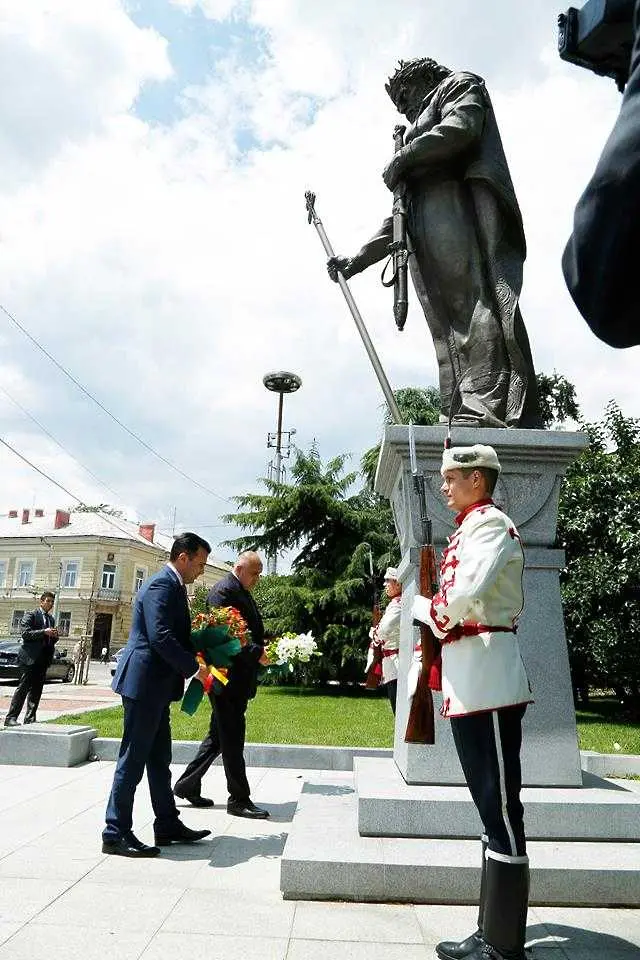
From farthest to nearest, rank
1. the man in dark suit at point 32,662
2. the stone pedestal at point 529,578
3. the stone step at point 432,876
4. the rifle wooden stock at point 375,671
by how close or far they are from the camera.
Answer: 1. the man in dark suit at point 32,662
2. the rifle wooden stock at point 375,671
3. the stone pedestal at point 529,578
4. the stone step at point 432,876

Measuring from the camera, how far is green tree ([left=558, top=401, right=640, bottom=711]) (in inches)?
590

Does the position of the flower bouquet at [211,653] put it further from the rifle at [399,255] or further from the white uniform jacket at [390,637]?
the white uniform jacket at [390,637]

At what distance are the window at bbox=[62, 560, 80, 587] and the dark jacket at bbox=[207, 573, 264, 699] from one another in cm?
5922

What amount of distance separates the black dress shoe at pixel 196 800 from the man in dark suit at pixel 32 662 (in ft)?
17.7

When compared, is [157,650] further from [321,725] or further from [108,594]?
[108,594]

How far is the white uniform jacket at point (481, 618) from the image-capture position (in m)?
2.85

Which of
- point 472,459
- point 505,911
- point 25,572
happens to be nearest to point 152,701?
point 505,911

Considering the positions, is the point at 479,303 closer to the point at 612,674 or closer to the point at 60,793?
the point at 60,793

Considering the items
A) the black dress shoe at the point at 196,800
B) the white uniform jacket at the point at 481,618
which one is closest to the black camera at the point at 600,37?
the white uniform jacket at the point at 481,618

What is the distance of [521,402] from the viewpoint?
5.04m

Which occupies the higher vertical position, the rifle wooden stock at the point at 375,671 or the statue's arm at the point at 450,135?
the statue's arm at the point at 450,135

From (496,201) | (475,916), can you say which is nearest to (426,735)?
(475,916)

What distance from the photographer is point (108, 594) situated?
6159 centimetres

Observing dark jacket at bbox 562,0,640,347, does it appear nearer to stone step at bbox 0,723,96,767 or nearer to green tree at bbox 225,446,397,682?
stone step at bbox 0,723,96,767
